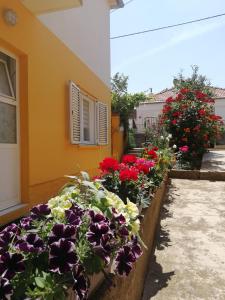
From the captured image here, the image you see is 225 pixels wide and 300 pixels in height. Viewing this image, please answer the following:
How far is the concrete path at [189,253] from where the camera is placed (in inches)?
111

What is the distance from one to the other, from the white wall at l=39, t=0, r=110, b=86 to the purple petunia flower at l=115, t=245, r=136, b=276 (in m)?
3.79

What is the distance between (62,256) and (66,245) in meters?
0.05

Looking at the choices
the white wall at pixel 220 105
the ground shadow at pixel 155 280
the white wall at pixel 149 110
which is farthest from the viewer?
the white wall at pixel 149 110

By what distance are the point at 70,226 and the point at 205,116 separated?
30.9 feet

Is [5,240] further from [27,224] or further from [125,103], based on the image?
[125,103]

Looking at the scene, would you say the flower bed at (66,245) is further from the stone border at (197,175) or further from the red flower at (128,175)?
the stone border at (197,175)

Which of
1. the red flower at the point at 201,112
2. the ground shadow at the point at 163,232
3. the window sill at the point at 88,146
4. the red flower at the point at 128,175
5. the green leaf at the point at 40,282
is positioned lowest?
the ground shadow at the point at 163,232

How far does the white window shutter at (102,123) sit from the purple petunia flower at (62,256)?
615 centimetres

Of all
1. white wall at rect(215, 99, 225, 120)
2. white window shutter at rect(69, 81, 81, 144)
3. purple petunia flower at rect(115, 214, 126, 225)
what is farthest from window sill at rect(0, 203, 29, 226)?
white wall at rect(215, 99, 225, 120)

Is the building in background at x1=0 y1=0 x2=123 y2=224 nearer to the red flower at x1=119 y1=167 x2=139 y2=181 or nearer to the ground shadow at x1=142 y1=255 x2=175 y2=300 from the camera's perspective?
the red flower at x1=119 y1=167 x2=139 y2=181

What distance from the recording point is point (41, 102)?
167 inches

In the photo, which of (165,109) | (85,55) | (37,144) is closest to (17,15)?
(37,144)

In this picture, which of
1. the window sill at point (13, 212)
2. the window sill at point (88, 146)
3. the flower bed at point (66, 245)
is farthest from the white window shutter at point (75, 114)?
the flower bed at point (66, 245)

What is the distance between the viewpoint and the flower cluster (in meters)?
1.19
